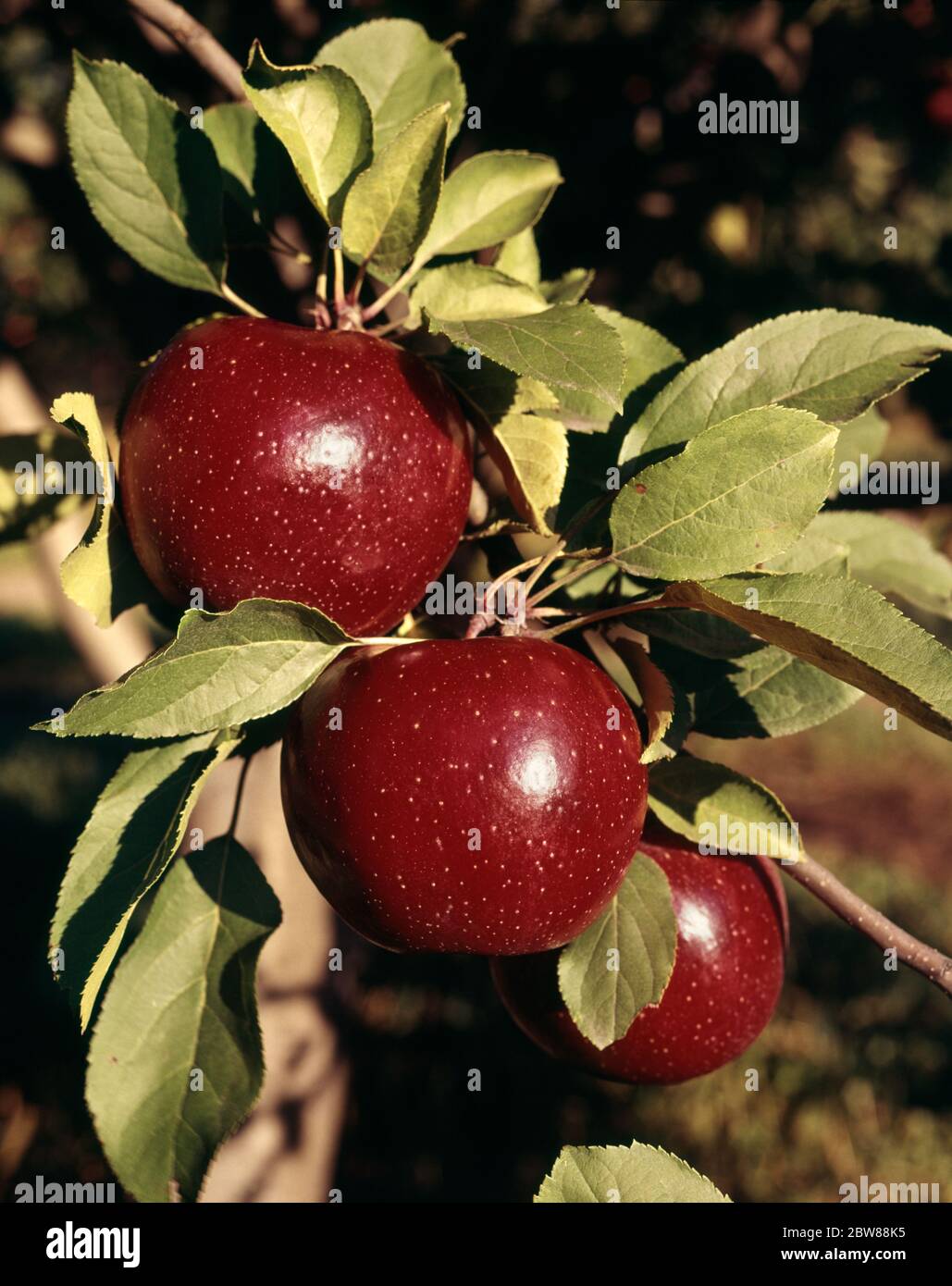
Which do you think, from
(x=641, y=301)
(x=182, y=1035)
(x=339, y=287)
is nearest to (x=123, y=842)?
(x=182, y=1035)

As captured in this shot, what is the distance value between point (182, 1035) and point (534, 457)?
506 millimetres

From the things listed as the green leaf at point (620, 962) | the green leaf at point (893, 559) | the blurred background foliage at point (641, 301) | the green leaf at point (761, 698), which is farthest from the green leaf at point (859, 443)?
the blurred background foliage at point (641, 301)

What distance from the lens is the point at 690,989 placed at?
92 cm

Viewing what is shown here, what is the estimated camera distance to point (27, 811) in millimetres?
4027

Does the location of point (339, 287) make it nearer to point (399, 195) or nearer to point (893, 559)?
point (399, 195)

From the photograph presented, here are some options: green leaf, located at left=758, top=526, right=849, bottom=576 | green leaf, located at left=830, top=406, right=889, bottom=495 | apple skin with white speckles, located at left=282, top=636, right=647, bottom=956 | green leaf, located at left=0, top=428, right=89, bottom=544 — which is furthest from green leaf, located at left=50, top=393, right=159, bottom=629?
green leaf, located at left=830, top=406, right=889, bottom=495

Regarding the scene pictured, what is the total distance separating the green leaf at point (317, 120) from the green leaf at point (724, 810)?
0.46m

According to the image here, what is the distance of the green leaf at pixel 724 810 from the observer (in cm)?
79

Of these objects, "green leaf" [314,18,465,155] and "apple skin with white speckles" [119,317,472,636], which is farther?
"green leaf" [314,18,465,155]

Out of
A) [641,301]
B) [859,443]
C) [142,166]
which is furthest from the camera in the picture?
[641,301]

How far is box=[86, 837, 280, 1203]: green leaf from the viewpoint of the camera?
0.82 m

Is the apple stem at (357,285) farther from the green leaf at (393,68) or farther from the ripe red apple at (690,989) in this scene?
the ripe red apple at (690,989)

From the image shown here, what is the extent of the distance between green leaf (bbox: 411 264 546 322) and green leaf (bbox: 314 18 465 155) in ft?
0.57

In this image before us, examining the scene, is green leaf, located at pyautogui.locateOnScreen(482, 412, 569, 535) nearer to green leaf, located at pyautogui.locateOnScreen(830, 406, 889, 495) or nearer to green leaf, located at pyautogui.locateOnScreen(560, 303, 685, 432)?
green leaf, located at pyautogui.locateOnScreen(560, 303, 685, 432)
